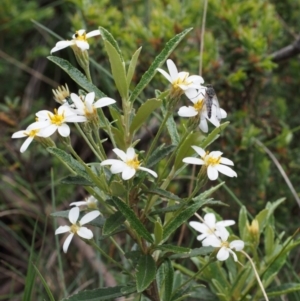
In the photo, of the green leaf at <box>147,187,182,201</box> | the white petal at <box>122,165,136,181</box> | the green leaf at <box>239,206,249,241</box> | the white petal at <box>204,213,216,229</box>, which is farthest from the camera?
the green leaf at <box>239,206,249,241</box>

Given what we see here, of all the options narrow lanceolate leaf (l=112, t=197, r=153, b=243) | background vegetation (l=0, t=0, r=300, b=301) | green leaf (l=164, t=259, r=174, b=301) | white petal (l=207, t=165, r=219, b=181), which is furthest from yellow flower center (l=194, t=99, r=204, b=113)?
background vegetation (l=0, t=0, r=300, b=301)

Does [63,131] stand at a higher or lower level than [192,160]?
higher

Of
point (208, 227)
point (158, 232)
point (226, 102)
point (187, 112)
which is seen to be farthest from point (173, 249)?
point (226, 102)

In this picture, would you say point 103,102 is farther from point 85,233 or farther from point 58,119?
point 85,233

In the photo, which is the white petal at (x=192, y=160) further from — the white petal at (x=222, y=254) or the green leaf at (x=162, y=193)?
the white petal at (x=222, y=254)

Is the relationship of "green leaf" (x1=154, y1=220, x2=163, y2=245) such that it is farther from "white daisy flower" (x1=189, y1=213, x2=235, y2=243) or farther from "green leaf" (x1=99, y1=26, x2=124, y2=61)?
"green leaf" (x1=99, y1=26, x2=124, y2=61)

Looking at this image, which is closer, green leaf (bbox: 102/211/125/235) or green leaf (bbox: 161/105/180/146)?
green leaf (bbox: 102/211/125/235)

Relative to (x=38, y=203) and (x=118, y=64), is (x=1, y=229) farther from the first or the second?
(x=118, y=64)
